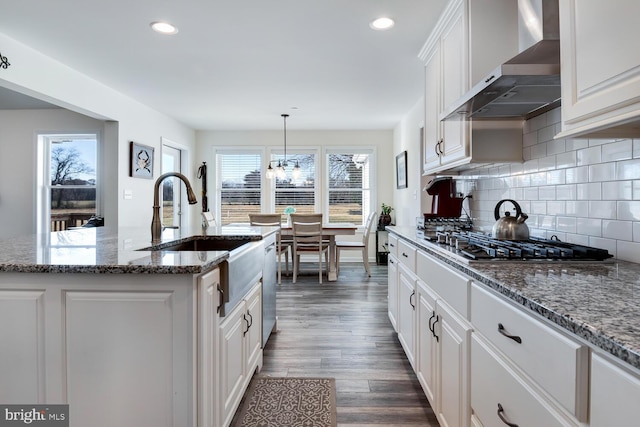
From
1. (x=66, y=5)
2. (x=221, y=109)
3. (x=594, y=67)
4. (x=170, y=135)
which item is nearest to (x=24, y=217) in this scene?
(x=170, y=135)

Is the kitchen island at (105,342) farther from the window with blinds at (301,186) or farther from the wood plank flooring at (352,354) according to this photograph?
the window with blinds at (301,186)

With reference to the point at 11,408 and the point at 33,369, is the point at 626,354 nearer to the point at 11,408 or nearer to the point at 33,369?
the point at 33,369

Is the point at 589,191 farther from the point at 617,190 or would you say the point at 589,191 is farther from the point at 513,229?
the point at 513,229

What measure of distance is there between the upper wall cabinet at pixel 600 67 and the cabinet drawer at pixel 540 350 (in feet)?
1.96

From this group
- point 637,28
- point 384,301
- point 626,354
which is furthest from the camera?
point 384,301

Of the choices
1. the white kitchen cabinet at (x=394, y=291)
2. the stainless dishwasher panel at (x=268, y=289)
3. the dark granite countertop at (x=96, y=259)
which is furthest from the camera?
the white kitchen cabinet at (x=394, y=291)

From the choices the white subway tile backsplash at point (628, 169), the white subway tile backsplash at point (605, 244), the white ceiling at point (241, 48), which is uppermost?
the white ceiling at point (241, 48)

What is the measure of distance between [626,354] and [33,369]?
1.66 metres

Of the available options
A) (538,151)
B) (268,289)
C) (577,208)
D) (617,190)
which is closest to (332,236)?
(268,289)

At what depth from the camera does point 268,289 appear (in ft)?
8.36

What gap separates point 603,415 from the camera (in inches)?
24.5

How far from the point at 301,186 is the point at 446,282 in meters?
5.09

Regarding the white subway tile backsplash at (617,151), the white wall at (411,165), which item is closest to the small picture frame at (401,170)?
the white wall at (411,165)

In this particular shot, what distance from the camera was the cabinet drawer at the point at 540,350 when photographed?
2.24 feet
